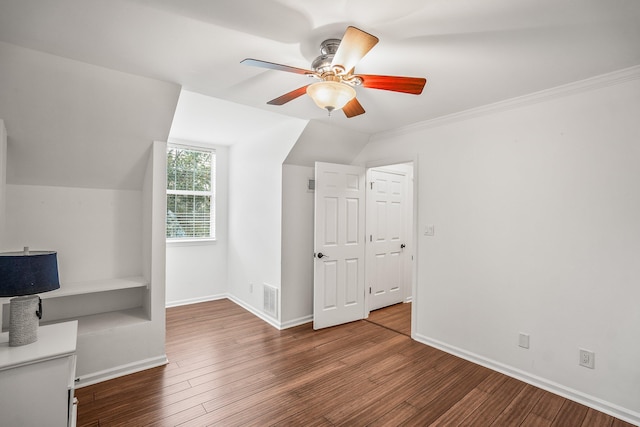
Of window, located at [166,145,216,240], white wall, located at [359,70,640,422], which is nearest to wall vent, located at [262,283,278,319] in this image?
window, located at [166,145,216,240]

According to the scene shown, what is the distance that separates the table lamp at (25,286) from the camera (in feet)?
5.53

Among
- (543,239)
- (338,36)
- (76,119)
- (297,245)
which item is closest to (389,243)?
(297,245)

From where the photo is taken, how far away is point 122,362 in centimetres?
270

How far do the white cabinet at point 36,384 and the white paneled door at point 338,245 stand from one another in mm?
2411

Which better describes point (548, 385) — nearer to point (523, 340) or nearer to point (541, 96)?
point (523, 340)

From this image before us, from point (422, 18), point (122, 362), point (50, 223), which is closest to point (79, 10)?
point (422, 18)

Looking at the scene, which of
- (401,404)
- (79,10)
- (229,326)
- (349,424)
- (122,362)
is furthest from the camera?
(229,326)

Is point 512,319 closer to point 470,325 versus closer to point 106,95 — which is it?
point 470,325

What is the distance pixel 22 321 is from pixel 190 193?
3155 millimetres

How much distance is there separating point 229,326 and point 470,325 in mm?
2739

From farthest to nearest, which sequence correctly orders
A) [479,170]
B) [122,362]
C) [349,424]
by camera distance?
[479,170]
[122,362]
[349,424]

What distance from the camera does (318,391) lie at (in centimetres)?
246

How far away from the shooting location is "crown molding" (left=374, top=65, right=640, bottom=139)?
2.20 m

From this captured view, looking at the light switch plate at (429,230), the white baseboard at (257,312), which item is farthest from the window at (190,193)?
the light switch plate at (429,230)
